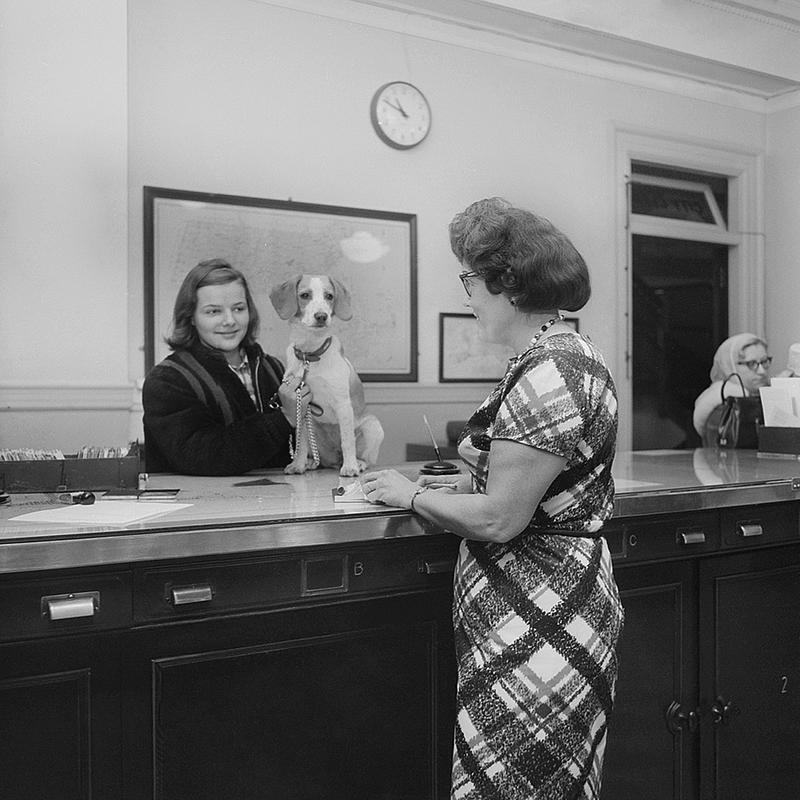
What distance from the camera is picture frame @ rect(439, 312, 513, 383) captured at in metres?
4.38

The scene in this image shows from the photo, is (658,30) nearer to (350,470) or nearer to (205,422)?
(350,470)

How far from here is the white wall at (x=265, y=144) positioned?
322cm

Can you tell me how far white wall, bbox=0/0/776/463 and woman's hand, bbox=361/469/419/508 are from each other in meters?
1.72

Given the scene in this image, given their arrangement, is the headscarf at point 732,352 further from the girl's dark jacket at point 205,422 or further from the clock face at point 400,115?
the girl's dark jacket at point 205,422

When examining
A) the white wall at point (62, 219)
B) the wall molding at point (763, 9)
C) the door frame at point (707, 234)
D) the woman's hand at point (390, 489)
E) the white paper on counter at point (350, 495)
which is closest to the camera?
the woman's hand at point (390, 489)

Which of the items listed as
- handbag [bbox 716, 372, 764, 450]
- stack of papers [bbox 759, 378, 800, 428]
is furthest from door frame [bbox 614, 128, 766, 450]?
stack of papers [bbox 759, 378, 800, 428]

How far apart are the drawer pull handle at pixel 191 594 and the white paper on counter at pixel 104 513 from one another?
162 millimetres

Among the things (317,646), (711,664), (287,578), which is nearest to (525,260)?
(287,578)

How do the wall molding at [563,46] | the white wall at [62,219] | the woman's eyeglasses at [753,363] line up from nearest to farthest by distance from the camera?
1. the white wall at [62,219]
2. the wall molding at [563,46]
3. the woman's eyeglasses at [753,363]

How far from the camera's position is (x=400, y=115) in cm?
417

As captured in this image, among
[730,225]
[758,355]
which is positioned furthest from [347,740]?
[730,225]

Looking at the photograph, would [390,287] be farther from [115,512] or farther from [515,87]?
[115,512]

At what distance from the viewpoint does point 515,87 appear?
178 inches

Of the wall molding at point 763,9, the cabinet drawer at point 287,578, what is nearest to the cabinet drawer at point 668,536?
the cabinet drawer at point 287,578
